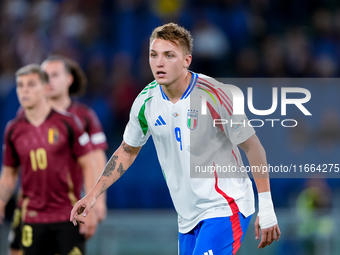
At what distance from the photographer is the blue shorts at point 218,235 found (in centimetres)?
392

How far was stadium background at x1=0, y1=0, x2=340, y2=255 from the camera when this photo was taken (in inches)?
305

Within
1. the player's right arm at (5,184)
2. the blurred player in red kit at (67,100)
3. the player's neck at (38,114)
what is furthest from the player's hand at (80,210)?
the blurred player in red kit at (67,100)

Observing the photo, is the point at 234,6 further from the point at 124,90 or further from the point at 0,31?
the point at 0,31

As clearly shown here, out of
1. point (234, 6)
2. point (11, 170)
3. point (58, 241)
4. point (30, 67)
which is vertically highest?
point (234, 6)

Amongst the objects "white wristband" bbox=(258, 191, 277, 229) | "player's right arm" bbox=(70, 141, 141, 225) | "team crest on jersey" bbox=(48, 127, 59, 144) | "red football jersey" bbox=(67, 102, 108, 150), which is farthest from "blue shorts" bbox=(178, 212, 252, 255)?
"red football jersey" bbox=(67, 102, 108, 150)

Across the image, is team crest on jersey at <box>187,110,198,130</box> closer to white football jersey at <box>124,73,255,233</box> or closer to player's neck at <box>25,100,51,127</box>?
white football jersey at <box>124,73,255,233</box>

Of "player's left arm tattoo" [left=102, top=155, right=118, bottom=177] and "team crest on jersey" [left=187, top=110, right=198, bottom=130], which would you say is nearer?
"team crest on jersey" [left=187, top=110, right=198, bottom=130]

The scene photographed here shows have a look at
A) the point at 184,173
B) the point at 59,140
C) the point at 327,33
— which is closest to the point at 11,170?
the point at 59,140

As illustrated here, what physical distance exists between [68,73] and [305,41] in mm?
6477

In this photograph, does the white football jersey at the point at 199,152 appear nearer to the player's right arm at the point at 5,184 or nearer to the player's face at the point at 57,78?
the player's right arm at the point at 5,184

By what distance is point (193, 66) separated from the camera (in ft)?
→ 35.0

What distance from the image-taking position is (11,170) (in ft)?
19.0

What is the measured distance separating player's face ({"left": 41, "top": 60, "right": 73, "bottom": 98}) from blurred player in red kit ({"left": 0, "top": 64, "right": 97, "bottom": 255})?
0.80 metres

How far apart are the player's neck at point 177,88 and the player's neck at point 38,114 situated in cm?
207
